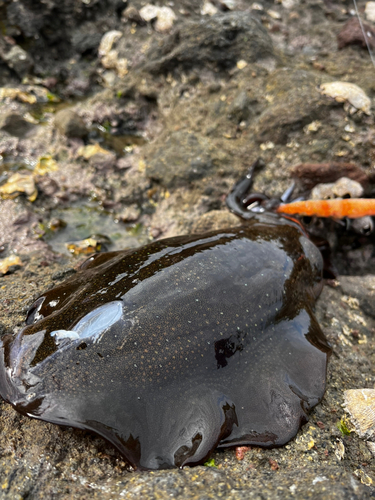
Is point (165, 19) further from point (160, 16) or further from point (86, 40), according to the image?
point (86, 40)

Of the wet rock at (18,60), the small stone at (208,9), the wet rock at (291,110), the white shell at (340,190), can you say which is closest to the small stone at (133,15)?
the small stone at (208,9)

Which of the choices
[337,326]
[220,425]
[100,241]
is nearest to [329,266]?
[337,326]

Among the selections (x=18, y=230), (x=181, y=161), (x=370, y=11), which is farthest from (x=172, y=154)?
(x=370, y=11)

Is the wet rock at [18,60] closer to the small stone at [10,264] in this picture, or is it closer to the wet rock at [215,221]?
the small stone at [10,264]

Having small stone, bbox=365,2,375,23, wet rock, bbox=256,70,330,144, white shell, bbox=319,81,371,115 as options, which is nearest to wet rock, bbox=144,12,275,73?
wet rock, bbox=256,70,330,144

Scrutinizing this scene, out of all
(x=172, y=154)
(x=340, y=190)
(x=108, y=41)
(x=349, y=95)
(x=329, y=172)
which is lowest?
(x=340, y=190)

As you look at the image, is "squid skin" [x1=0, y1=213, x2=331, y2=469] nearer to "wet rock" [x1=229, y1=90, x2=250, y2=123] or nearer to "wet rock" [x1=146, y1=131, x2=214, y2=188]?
"wet rock" [x1=146, y1=131, x2=214, y2=188]
